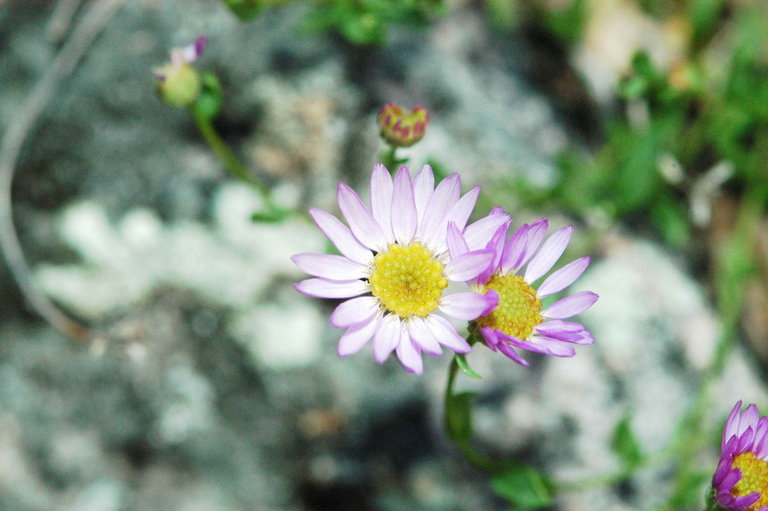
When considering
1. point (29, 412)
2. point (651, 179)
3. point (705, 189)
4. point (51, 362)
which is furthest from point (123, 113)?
point (705, 189)

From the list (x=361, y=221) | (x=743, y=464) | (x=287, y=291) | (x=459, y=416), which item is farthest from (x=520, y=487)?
(x=287, y=291)

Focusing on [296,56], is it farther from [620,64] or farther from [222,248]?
[620,64]

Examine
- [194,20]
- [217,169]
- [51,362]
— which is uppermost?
[194,20]

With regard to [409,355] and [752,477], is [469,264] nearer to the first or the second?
[409,355]

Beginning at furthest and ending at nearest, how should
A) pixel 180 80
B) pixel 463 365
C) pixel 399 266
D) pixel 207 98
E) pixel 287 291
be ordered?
1. pixel 287 291
2. pixel 207 98
3. pixel 180 80
4. pixel 399 266
5. pixel 463 365

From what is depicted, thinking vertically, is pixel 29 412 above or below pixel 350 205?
below
